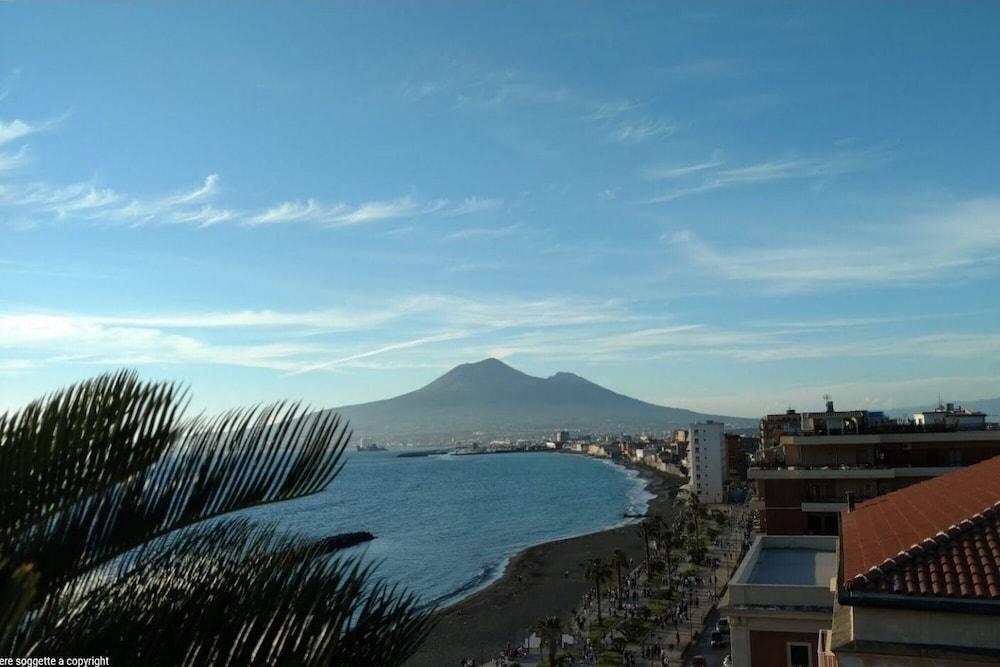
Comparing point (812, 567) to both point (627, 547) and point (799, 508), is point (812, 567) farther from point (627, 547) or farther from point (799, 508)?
point (627, 547)

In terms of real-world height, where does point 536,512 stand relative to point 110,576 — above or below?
below

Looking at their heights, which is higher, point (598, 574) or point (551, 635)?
point (598, 574)

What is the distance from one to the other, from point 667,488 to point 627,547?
5762cm

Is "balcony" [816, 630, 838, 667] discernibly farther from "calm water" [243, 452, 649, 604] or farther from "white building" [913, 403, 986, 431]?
"white building" [913, 403, 986, 431]

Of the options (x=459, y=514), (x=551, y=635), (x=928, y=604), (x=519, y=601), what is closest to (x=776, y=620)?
(x=928, y=604)

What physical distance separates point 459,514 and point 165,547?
87.6 meters

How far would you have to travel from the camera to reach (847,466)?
2452 cm

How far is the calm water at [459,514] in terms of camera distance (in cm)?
5612

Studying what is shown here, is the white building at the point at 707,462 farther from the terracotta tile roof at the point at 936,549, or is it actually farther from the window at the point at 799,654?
the terracotta tile roof at the point at 936,549

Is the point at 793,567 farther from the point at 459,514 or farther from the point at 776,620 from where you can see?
the point at 459,514

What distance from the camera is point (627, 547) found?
206ft

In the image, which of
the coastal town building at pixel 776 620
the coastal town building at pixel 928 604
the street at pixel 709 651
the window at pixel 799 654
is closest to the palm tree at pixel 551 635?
the street at pixel 709 651

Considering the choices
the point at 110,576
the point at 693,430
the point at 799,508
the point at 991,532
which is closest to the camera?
the point at 110,576

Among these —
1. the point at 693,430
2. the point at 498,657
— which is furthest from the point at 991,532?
the point at 693,430
